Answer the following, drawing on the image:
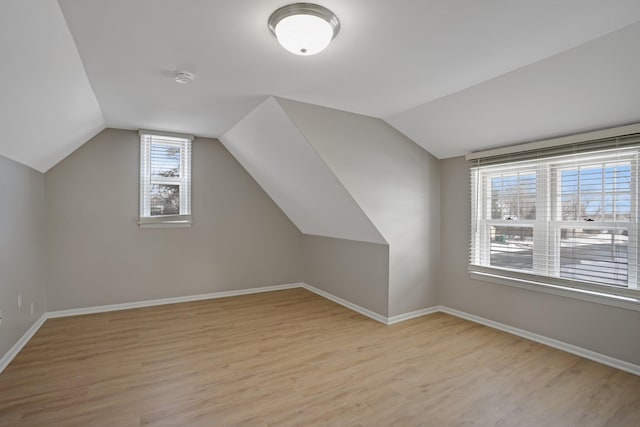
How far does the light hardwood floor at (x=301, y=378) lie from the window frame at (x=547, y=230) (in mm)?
587

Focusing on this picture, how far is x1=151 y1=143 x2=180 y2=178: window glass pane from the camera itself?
444 centimetres

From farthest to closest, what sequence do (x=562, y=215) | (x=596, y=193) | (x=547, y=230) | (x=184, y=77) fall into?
1. (x=547, y=230)
2. (x=562, y=215)
3. (x=596, y=193)
4. (x=184, y=77)

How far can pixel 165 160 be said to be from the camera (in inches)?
178

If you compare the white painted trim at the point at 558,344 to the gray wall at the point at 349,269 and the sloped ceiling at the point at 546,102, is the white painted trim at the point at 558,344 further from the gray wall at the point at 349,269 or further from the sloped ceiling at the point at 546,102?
the sloped ceiling at the point at 546,102

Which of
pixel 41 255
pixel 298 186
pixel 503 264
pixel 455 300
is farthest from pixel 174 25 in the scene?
pixel 455 300

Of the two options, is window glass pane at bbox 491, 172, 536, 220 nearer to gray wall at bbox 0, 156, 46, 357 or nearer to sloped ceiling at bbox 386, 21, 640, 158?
sloped ceiling at bbox 386, 21, 640, 158

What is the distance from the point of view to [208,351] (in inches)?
120

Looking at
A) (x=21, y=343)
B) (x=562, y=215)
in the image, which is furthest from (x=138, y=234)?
(x=562, y=215)

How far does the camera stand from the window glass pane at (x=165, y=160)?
4.44 meters

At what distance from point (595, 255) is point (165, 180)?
4.90 m

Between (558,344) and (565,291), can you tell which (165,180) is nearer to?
(565,291)

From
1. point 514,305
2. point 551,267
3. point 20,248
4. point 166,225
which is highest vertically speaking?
point 166,225

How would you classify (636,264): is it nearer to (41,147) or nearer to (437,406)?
(437,406)

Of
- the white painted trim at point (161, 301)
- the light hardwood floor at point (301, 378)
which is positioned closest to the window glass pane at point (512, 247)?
the light hardwood floor at point (301, 378)
